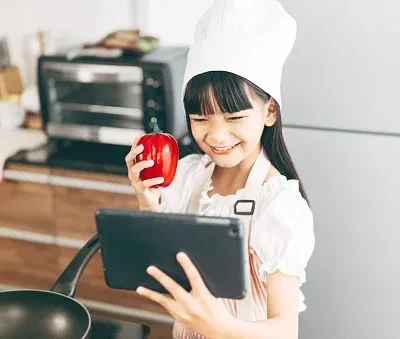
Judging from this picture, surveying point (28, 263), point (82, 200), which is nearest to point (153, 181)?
point (82, 200)

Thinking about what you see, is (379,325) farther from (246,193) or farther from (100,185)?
(100,185)

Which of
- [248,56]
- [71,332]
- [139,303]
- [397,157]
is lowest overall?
[139,303]

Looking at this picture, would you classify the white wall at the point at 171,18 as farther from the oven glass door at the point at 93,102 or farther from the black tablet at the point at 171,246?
the black tablet at the point at 171,246

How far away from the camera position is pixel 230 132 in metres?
1.04

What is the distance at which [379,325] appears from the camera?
4.86 feet

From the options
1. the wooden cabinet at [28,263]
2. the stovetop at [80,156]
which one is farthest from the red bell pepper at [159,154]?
the wooden cabinet at [28,263]

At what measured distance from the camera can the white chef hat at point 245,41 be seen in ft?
3.31

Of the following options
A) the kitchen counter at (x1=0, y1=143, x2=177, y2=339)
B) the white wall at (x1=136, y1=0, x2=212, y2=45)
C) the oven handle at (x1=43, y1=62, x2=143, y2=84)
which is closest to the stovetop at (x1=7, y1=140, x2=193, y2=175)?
the kitchen counter at (x1=0, y1=143, x2=177, y2=339)

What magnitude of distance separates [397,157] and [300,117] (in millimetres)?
236

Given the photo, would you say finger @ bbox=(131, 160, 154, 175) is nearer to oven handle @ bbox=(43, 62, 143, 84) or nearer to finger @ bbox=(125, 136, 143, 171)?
finger @ bbox=(125, 136, 143, 171)

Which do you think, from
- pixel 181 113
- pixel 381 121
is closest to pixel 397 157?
pixel 381 121

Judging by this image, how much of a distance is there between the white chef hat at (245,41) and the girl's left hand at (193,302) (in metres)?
0.36

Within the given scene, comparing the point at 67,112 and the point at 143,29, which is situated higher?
the point at 143,29

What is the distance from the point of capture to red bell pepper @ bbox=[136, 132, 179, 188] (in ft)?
3.62
